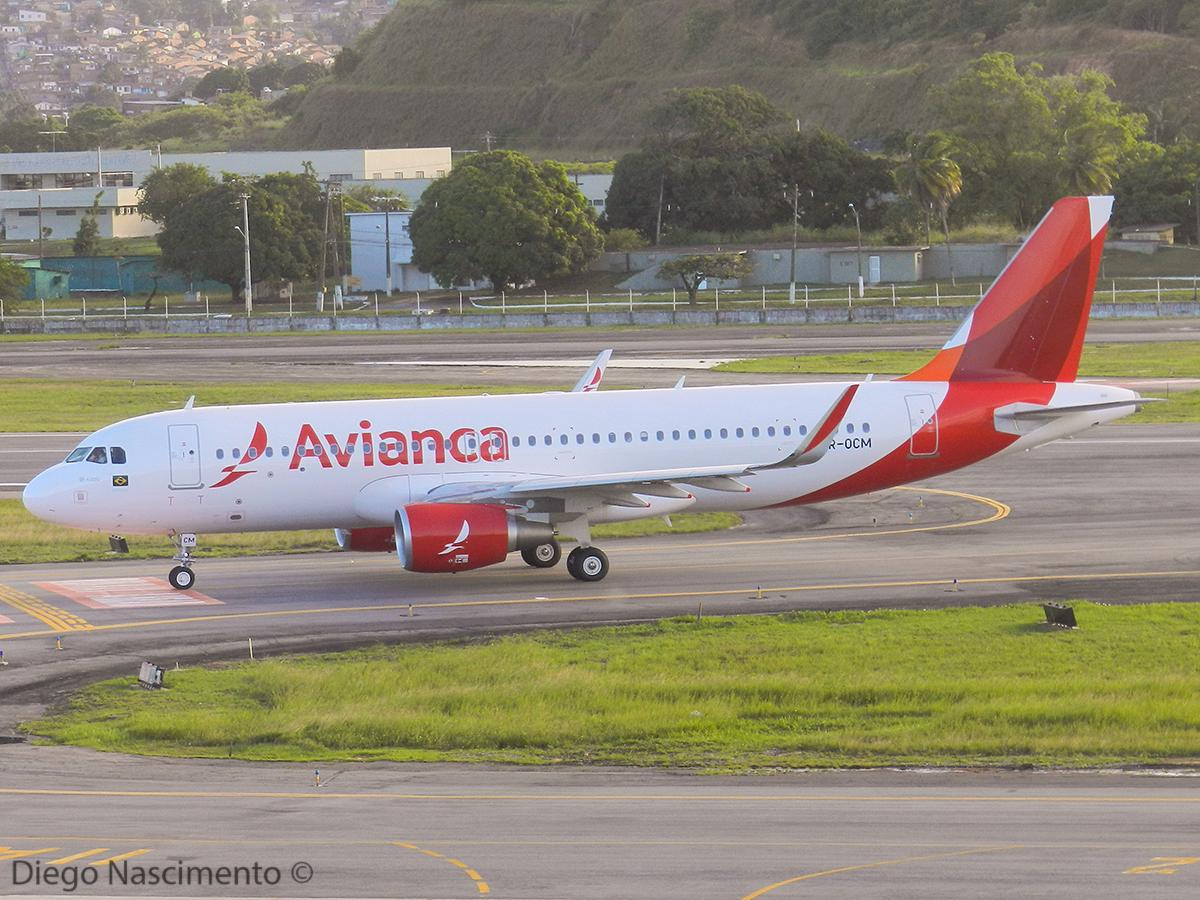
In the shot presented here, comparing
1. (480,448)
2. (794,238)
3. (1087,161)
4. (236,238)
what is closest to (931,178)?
(794,238)

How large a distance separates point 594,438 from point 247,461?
8.09 m

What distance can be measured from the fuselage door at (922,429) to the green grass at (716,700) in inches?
288

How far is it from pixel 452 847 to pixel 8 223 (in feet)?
592

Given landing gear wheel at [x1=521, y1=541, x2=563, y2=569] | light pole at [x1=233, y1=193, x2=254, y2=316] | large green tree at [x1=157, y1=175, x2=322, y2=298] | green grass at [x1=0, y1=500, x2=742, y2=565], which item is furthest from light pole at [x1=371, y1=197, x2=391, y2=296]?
landing gear wheel at [x1=521, y1=541, x2=563, y2=569]

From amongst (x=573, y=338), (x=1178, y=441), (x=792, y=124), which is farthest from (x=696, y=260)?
(x=792, y=124)

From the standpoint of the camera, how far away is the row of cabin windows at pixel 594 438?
3697 cm

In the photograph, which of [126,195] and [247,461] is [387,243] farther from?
[247,461]

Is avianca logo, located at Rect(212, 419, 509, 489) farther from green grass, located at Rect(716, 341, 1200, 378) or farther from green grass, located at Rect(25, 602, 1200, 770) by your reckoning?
green grass, located at Rect(716, 341, 1200, 378)

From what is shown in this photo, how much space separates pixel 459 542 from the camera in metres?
35.0

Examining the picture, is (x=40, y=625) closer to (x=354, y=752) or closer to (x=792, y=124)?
(x=354, y=752)

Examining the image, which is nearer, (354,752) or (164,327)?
(354,752)

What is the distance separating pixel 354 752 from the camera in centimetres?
2456

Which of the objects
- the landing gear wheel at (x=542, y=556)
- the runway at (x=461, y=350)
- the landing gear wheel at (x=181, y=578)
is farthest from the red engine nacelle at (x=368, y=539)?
the runway at (x=461, y=350)

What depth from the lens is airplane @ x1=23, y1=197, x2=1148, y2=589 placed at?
119ft
